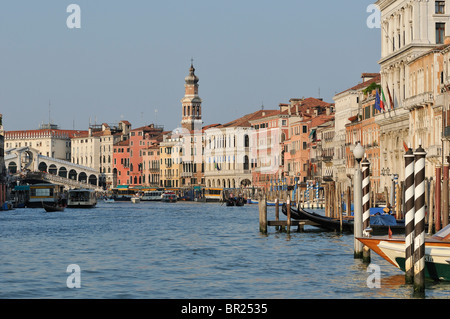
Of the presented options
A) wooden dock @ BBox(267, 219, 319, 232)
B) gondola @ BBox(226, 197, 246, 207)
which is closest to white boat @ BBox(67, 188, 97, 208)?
gondola @ BBox(226, 197, 246, 207)

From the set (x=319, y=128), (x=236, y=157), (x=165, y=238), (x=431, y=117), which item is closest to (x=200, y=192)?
(x=236, y=157)

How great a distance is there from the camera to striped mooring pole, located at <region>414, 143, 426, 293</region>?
13.3 meters

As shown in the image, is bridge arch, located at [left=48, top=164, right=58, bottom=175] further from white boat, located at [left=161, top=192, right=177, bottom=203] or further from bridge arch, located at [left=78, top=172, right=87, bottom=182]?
white boat, located at [left=161, top=192, right=177, bottom=203]

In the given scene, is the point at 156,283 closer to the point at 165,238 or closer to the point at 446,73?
the point at 165,238

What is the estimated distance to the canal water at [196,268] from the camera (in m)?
15.5

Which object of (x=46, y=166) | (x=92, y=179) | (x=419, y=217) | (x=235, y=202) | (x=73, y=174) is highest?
(x=46, y=166)

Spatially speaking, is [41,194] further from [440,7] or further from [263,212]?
[263,212]

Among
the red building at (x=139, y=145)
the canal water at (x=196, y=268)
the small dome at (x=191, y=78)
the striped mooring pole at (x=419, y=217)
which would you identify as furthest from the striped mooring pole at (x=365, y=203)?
the red building at (x=139, y=145)

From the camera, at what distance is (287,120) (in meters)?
89.5

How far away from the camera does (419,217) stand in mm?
13297

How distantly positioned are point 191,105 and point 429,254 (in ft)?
323

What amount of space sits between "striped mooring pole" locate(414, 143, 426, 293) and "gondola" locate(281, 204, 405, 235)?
7.59m

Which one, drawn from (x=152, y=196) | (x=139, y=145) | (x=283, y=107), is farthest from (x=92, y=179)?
(x=283, y=107)
